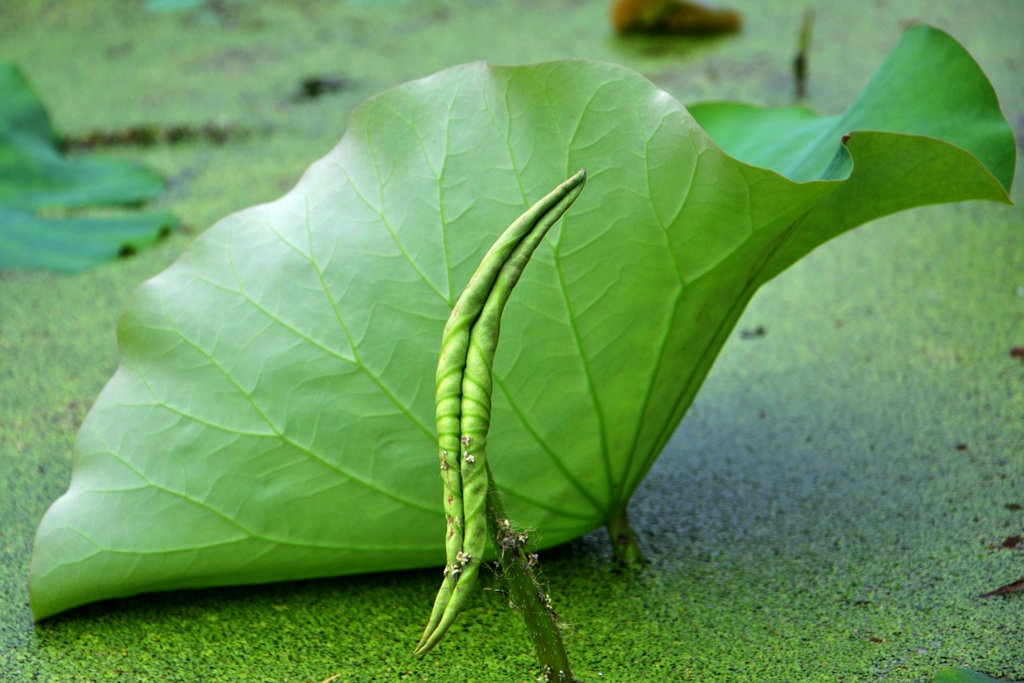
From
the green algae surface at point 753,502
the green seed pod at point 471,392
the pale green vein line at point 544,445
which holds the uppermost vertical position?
the green seed pod at point 471,392

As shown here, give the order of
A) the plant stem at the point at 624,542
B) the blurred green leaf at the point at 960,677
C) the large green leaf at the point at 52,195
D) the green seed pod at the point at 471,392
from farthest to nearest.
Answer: the large green leaf at the point at 52,195 → the plant stem at the point at 624,542 → the blurred green leaf at the point at 960,677 → the green seed pod at the point at 471,392

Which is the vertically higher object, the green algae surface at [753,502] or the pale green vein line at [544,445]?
the pale green vein line at [544,445]

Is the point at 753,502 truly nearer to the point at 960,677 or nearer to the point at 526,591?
the point at 960,677

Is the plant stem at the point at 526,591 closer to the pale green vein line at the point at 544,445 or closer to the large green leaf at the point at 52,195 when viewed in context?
the pale green vein line at the point at 544,445

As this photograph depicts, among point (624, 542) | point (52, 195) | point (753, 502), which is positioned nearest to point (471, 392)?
point (624, 542)

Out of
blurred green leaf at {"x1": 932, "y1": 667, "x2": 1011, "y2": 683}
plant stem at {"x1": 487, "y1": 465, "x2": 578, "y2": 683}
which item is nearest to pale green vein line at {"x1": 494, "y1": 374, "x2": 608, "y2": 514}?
plant stem at {"x1": 487, "y1": 465, "x2": 578, "y2": 683}

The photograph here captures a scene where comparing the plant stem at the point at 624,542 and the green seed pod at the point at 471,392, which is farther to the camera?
the plant stem at the point at 624,542

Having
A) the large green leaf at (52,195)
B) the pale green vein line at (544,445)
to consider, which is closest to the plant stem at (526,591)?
the pale green vein line at (544,445)
